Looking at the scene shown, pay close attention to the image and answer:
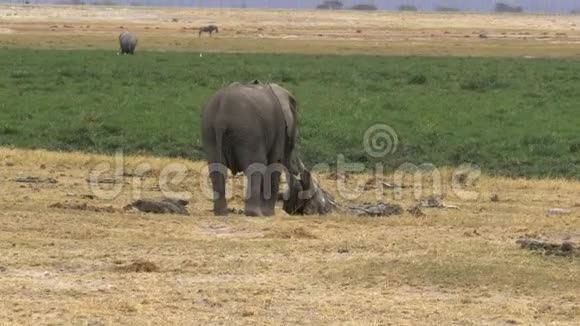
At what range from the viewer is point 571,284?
9.97m

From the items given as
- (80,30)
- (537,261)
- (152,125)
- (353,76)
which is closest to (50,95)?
(152,125)

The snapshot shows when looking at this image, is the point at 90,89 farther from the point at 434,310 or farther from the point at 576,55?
the point at 576,55

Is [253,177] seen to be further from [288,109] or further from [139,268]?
[139,268]

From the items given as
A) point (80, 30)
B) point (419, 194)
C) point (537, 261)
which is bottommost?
point (80, 30)

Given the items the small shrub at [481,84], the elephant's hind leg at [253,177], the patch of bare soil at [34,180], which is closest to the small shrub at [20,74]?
the small shrub at [481,84]

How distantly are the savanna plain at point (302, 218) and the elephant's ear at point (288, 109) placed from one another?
985 millimetres

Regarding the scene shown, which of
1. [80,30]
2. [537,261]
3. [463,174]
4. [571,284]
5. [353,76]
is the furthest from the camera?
[80,30]

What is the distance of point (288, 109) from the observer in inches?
603

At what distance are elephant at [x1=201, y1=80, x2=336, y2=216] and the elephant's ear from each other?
42 mm

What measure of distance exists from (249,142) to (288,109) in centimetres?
96

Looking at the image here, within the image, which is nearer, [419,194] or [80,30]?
[419,194]

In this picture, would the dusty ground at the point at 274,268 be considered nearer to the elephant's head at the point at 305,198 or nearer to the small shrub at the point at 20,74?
the elephant's head at the point at 305,198

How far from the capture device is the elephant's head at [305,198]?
599 inches

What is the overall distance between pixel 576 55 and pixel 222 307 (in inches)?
2100
